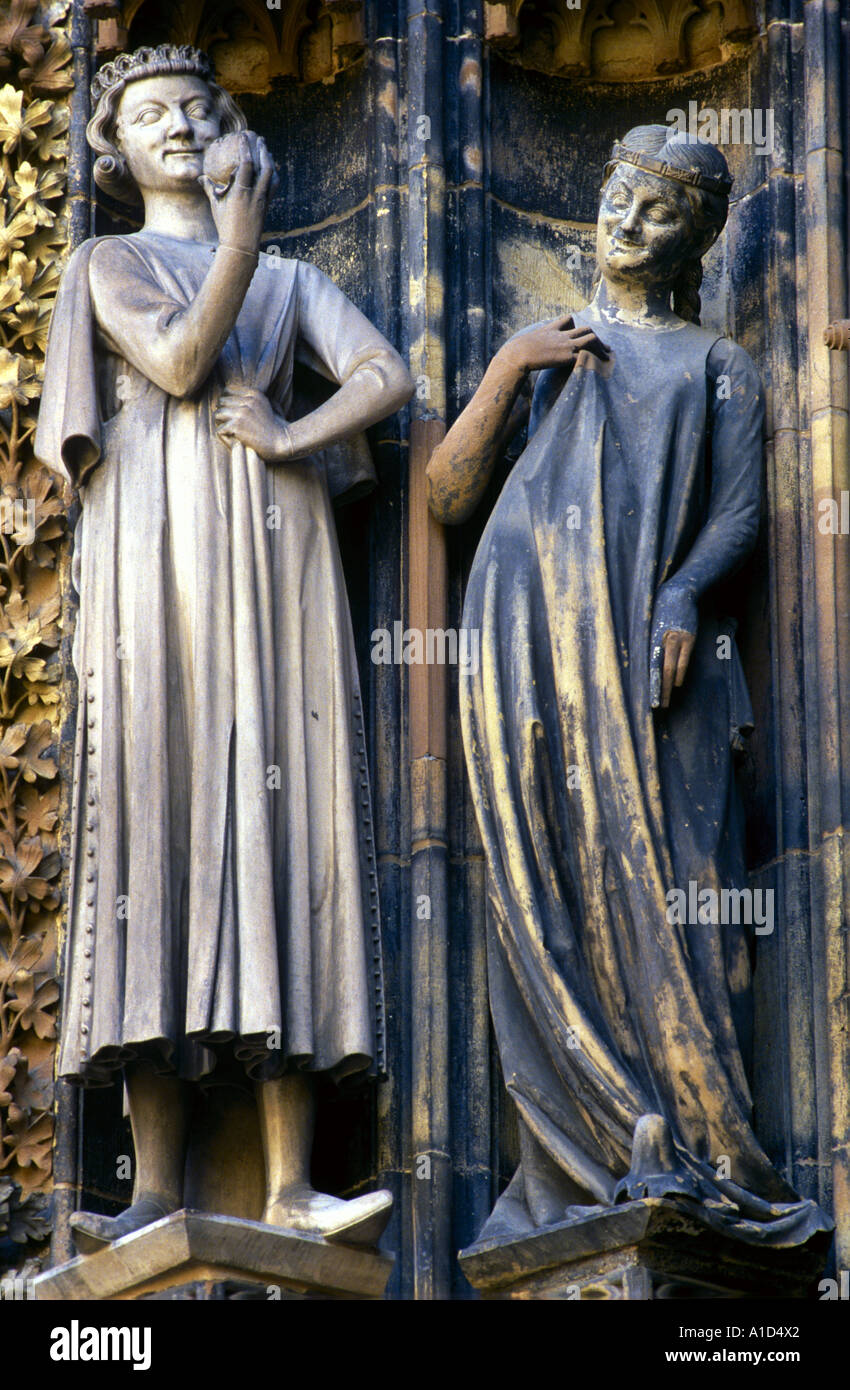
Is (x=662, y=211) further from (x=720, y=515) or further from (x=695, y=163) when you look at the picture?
(x=720, y=515)

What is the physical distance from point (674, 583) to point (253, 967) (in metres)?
1.38

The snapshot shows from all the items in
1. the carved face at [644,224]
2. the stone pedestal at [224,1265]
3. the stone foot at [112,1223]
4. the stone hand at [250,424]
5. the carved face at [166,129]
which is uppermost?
the carved face at [166,129]

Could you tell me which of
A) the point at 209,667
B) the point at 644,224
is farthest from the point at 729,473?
the point at 209,667

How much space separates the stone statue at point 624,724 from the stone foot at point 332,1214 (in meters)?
0.34

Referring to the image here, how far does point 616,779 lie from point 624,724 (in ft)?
0.43

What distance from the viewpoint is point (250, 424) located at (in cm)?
845

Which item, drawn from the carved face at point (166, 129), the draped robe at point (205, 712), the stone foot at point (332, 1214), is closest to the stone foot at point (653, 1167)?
the stone foot at point (332, 1214)

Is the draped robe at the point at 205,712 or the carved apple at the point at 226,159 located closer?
the draped robe at the point at 205,712

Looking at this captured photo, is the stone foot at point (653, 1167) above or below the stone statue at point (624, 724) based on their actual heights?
below

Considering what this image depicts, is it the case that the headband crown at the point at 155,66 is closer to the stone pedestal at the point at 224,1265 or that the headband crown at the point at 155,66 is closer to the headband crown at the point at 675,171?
the headband crown at the point at 675,171

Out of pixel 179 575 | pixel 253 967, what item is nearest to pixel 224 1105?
pixel 253 967

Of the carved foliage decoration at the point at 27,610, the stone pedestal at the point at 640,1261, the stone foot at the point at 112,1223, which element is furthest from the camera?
the carved foliage decoration at the point at 27,610

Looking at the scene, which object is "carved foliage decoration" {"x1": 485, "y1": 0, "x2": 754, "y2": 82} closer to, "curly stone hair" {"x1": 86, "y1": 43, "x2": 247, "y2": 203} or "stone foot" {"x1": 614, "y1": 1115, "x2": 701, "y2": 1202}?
"curly stone hair" {"x1": 86, "y1": 43, "x2": 247, "y2": 203}

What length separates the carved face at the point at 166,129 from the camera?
28.8ft
